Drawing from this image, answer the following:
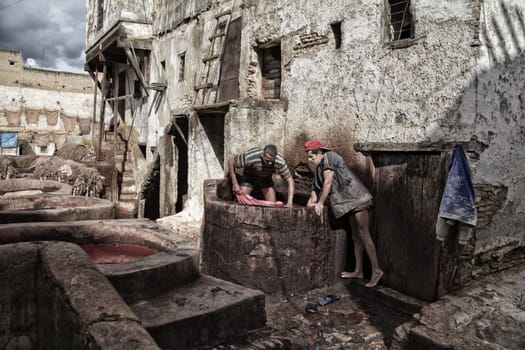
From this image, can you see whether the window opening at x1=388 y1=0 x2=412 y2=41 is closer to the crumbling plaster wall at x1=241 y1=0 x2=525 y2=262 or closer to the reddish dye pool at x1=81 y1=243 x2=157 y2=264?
the crumbling plaster wall at x1=241 y1=0 x2=525 y2=262

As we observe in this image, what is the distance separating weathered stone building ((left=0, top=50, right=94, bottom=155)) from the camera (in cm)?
3155

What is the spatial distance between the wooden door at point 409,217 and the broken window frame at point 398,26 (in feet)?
5.23

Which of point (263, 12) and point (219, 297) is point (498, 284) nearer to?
point (219, 297)

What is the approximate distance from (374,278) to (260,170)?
8.30 feet

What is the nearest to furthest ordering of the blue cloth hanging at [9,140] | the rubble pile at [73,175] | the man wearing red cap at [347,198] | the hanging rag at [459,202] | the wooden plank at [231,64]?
the hanging rag at [459,202] → the man wearing red cap at [347,198] → the wooden plank at [231,64] → the rubble pile at [73,175] → the blue cloth hanging at [9,140]

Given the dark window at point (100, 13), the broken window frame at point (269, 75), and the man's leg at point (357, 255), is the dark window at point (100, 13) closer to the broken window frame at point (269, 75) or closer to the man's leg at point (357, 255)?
the broken window frame at point (269, 75)

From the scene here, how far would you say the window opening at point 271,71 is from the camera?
30.3 feet

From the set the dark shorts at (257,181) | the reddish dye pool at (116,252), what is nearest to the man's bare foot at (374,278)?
the dark shorts at (257,181)

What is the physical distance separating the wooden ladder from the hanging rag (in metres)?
7.30

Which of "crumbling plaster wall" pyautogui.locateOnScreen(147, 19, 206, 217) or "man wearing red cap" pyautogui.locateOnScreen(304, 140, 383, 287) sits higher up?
"crumbling plaster wall" pyautogui.locateOnScreen(147, 19, 206, 217)

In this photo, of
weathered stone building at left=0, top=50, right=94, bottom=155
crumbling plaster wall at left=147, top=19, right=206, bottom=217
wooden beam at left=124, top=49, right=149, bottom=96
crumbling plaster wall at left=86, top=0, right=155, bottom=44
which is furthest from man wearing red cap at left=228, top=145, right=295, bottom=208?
weathered stone building at left=0, top=50, right=94, bottom=155

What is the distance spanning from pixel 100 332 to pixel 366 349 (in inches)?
134

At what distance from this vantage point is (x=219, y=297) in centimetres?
412

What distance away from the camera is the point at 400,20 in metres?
6.52
